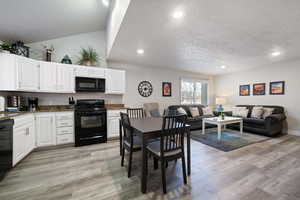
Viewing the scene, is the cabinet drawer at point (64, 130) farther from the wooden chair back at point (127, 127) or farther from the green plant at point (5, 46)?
the green plant at point (5, 46)

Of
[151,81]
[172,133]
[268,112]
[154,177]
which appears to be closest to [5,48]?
[172,133]

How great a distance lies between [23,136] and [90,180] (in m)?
1.67

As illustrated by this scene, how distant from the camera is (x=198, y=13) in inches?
72.5

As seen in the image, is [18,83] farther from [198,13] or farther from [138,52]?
[198,13]

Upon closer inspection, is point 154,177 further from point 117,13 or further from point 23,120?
point 117,13

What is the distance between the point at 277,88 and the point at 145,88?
15.8ft

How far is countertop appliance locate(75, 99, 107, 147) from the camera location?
3156mm

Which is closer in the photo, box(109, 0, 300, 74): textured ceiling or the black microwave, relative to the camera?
box(109, 0, 300, 74): textured ceiling

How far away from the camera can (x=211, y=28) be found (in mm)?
2275

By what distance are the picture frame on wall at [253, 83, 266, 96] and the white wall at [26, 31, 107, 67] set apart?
19.3 feet

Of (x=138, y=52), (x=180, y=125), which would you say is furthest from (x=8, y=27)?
(x=180, y=125)

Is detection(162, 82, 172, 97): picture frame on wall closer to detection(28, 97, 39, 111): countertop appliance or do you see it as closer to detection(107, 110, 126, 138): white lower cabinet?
detection(107, 110, 126, 138): white lower cabinet

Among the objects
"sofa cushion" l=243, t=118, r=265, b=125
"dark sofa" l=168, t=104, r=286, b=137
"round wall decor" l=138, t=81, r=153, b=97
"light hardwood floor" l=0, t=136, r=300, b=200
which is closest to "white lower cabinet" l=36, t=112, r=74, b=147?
"light hardwood floor" l=0, t=136, r=300, b=200

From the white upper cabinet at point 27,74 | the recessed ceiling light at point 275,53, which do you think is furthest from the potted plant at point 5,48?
the recessed ceiling light at point 275,53
